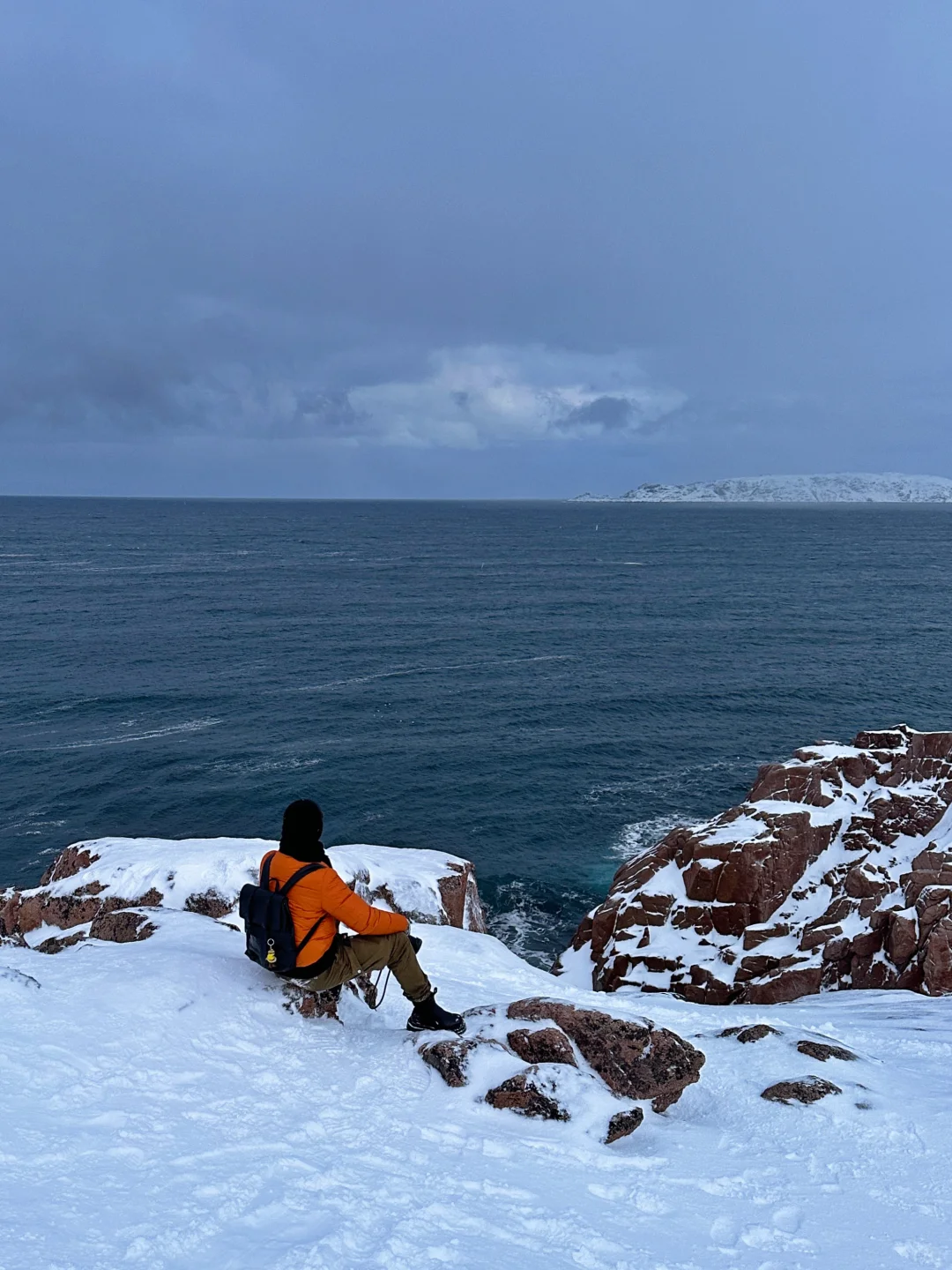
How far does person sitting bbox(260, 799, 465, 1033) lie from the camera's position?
930 centimetres

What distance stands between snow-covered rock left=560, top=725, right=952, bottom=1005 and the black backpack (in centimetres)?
1981

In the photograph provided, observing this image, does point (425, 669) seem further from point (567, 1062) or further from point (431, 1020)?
point (567, 1062)

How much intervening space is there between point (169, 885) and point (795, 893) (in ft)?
69.7

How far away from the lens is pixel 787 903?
28516mm

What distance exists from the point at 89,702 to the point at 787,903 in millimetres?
48870

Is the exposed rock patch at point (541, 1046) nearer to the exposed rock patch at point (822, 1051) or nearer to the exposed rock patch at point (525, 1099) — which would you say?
the exposed rock patch at point (525, 1099)

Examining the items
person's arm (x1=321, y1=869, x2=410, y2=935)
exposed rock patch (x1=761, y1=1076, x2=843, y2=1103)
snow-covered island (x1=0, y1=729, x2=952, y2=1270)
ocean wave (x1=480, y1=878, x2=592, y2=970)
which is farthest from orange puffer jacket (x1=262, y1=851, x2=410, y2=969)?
ocean wave (x1=480, y1=878, x2=592, y2=970)

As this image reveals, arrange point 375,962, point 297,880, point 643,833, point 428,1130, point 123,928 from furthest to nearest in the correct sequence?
1. point 643,833
2. point 123,928
3. point 375,962
4. point 297,880
5. point 428,1130

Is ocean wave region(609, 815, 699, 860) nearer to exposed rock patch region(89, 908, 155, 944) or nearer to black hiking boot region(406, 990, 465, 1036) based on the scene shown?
exposed rock patch region(89, 908, 155, 944)

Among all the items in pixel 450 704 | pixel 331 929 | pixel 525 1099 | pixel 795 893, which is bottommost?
pixel 795 893

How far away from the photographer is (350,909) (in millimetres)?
9359

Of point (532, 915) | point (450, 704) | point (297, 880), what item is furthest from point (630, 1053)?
point (450, 704)

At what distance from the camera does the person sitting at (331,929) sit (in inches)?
366

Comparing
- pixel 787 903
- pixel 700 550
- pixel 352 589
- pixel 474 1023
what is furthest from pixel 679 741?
pixel 700 550
